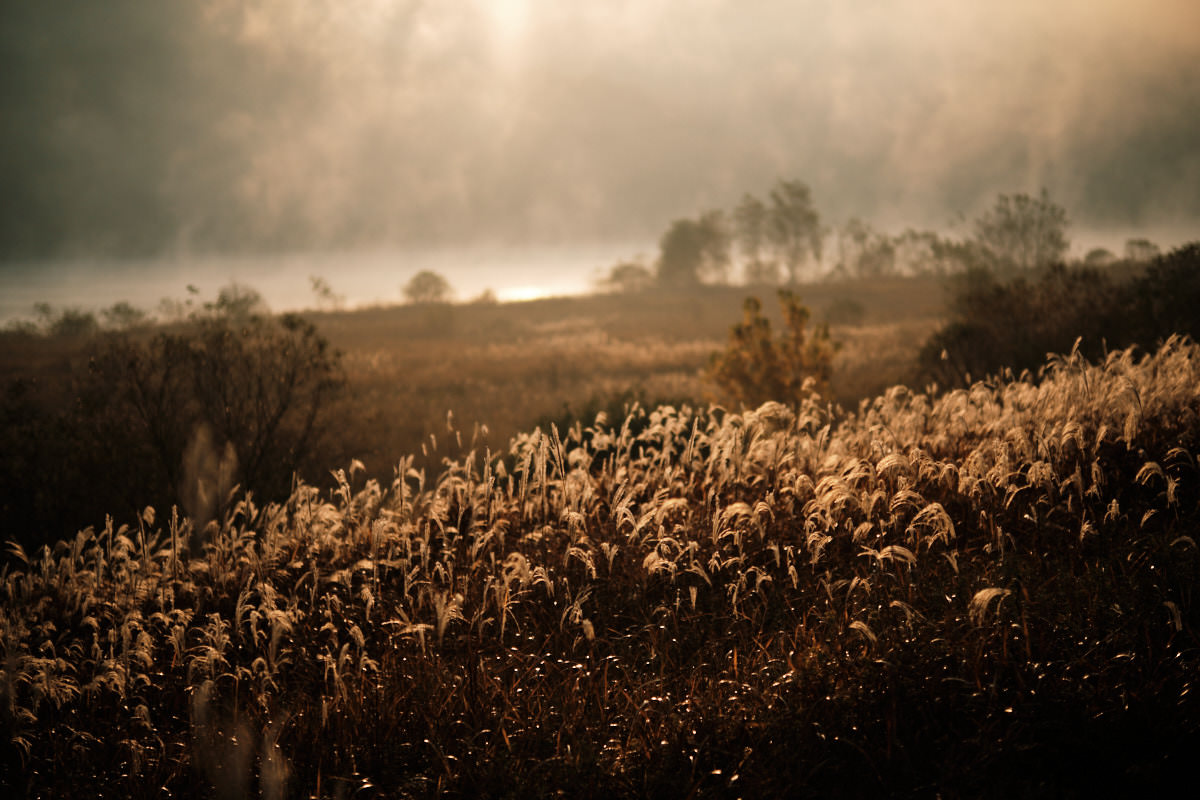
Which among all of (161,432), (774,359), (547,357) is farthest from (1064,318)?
(547,357)

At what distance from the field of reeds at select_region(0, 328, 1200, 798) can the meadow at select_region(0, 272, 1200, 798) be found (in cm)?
2

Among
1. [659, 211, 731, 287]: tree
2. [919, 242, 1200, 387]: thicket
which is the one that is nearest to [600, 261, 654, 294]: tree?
[659, 211, 731, 287]: tree

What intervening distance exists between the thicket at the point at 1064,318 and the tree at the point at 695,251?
59.0m

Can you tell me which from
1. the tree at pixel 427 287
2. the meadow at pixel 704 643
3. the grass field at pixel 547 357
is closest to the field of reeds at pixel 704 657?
the meadow at pixel 704 643

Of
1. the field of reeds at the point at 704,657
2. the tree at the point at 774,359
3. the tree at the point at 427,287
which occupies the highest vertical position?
the tree at the point at 427,287

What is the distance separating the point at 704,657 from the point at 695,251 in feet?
253

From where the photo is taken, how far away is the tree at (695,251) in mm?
78125

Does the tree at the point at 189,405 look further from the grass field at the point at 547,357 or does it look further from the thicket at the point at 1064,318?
the thicket at the point at 1064,318

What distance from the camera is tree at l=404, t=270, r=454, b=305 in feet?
239

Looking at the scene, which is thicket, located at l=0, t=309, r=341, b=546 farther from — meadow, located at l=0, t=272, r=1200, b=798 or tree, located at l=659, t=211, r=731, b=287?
tree, located at l=659, t=211, r=731, b=287

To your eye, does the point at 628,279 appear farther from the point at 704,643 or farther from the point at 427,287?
the point at 704,643

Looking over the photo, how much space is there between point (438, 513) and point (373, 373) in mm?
24419

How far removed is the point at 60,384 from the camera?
18969 mm

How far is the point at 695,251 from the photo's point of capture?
78.1 meters
